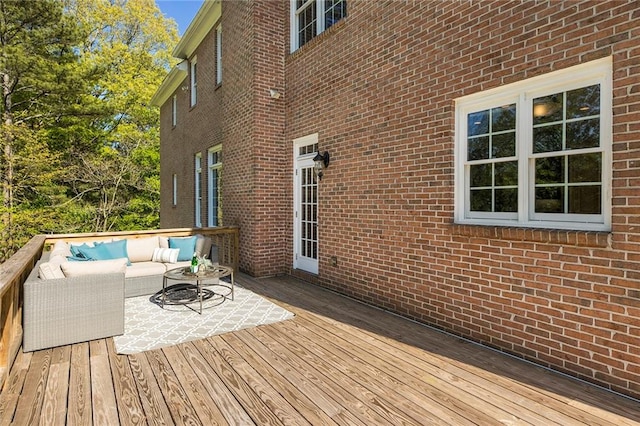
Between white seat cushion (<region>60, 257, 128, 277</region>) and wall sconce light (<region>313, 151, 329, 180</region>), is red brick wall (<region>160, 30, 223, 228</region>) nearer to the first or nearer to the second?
wall sconce light (<region>313, 151, 329, 180</region>)

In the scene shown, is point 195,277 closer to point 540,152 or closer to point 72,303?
point 72,303

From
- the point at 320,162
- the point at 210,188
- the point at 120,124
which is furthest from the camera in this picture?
the point at 120,124

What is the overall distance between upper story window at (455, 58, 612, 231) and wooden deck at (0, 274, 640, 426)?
4.50ft

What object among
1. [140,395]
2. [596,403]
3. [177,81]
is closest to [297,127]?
[140,395]

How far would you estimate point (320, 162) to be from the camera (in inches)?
A: 229

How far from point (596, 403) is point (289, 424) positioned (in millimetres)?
2196

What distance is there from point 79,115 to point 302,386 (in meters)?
17.3

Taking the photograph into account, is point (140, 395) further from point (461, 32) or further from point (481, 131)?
point (461, 32)

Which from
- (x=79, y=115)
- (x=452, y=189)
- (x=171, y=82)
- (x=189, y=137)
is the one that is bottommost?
(x=452, y=189)

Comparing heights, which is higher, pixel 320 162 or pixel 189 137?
pixel 189 137

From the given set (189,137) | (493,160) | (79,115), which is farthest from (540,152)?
(79,115)

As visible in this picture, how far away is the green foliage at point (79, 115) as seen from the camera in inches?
493

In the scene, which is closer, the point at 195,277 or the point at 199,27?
the point at 195,277

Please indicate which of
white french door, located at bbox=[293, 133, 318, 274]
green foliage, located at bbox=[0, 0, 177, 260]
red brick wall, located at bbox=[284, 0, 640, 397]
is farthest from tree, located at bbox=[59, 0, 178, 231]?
red brick wall, located at bbox=[284, 0, 640, 397]
